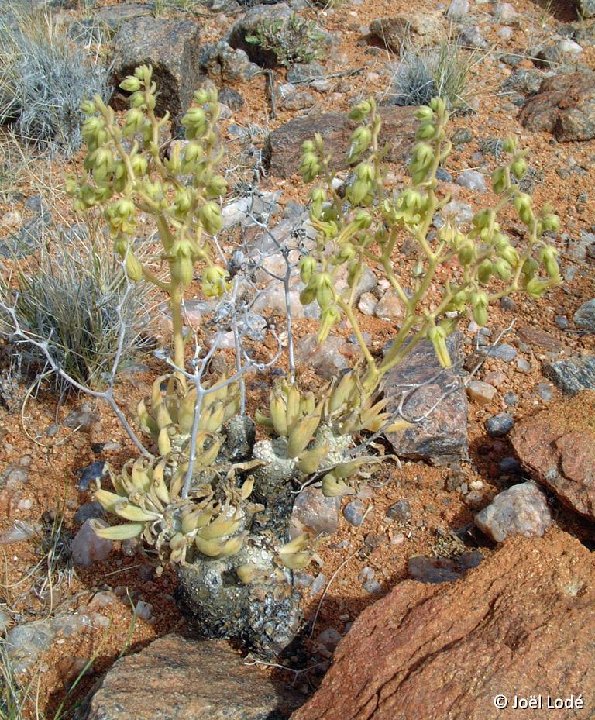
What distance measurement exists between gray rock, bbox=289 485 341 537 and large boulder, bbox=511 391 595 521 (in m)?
0.69

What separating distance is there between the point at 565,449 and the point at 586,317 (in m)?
1.06

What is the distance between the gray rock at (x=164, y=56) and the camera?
501 centimetres

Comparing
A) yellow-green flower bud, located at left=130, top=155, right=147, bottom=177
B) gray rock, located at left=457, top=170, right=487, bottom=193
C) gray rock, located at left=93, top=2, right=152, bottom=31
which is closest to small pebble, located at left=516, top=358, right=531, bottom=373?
Answer: gray rock, located at left=457, top=170, right=487, bottom=193

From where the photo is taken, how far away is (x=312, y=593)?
2.65m

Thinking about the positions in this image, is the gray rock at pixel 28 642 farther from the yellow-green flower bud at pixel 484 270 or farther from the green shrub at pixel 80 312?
the yellow-green flower bud at pixel 484 270

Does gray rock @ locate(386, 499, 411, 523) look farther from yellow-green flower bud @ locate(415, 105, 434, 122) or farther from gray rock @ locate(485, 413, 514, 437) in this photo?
yellow-green flower bud @ locate(415, 105, 434, 122)

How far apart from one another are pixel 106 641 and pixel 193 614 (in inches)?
12.8

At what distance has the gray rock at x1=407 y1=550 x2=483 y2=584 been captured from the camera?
2668 mm

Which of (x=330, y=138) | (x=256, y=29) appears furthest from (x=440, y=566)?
(x=256, y=29)

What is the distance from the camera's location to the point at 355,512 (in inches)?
114

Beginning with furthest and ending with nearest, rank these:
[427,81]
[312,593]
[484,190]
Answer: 1. [427,81]
2. [484,190]
3. [312,593]

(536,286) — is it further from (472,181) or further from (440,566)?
(472,181)

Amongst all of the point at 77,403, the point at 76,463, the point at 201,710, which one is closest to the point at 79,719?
the point at 201,710

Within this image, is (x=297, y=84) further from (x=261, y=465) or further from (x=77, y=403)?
(x=261, y=465)
